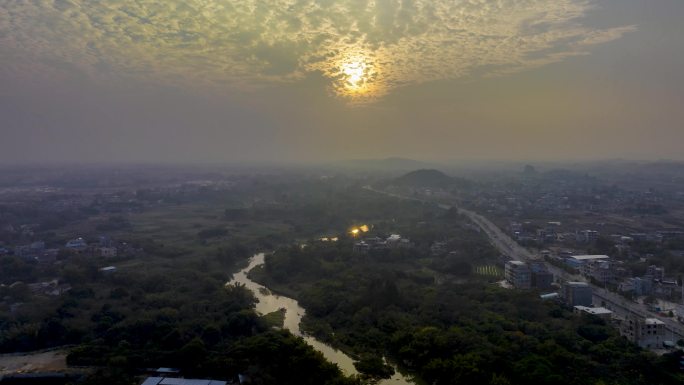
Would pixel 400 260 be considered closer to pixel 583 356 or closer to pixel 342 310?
pixel 342 310

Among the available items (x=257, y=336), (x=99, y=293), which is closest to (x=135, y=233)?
(x=99, y=293)

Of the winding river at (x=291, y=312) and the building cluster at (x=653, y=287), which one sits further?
the building cluster at (x=653, y=287)

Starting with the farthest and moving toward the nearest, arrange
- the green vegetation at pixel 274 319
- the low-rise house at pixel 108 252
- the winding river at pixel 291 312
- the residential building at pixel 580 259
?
the low-rise house at pixel 108 252 < the residential building at pixel 580 259 < the green vegetation at pixel 274 319 < the winding river at pixel 291 312

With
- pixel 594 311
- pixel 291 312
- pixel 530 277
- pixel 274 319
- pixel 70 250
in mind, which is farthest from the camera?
pixel 70 250

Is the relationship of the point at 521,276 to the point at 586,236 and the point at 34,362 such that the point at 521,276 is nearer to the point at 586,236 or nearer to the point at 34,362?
the point at 586,236

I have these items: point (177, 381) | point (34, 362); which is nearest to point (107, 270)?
point (34, 362)

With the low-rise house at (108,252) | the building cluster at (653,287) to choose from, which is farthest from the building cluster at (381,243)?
the low-rise house at (108,252)

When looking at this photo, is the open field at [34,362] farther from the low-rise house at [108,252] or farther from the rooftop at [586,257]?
the rooftop at [586,257]
